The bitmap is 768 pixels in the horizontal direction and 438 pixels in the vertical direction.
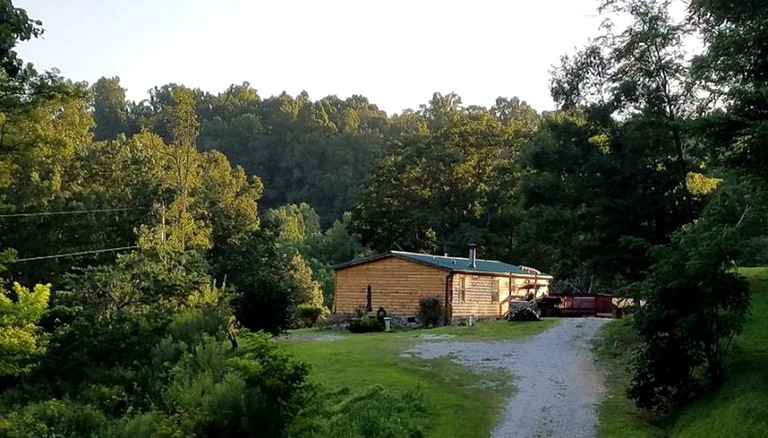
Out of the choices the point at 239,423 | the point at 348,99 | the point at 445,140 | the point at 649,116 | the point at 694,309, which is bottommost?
the point at 239,423

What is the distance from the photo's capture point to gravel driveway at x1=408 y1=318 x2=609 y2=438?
43.3ft

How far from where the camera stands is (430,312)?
104 feet

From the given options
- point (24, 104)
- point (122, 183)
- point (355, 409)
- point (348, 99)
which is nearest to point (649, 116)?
point (355, 409)

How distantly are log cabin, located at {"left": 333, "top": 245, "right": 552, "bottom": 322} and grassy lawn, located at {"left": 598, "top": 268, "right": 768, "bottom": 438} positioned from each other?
49.8ft

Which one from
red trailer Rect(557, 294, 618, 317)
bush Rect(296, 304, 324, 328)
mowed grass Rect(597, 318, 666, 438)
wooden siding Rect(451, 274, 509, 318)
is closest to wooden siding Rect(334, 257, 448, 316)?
wooden siding Rect(451, 274, 509, 318)

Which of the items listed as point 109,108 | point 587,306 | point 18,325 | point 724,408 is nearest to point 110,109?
point 109,108

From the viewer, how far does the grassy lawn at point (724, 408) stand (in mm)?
11242

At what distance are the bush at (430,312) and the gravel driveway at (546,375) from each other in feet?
20.0

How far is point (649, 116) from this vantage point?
2275cm

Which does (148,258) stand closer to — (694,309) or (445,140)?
(694,309)

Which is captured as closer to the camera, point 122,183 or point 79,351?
point 79,351

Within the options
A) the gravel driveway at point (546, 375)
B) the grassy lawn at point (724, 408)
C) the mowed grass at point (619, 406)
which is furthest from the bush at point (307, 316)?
the grassy lawn at point (724, 408)

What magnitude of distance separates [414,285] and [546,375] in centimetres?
1590

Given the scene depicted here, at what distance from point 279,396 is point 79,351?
1147 centimetres
